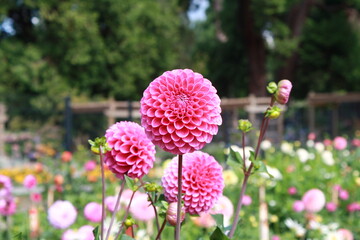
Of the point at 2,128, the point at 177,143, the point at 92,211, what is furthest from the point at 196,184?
the point at 2,128

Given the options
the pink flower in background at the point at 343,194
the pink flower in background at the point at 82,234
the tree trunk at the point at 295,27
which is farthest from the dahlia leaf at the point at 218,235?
the tree trunk at the point at 295,27

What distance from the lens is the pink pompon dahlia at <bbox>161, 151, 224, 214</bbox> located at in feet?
3.28

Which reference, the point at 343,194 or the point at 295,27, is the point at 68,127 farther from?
the point at 295,27

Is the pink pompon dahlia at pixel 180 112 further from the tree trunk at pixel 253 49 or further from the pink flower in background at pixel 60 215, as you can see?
the tree trunk at pixel 253 49

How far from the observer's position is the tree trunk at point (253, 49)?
1482 cm

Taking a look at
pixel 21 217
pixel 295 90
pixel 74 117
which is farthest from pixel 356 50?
pixel 21 217

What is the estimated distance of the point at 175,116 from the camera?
81cm

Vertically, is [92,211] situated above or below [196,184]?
below

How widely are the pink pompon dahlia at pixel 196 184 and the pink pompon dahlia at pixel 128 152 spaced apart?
69 millimetres

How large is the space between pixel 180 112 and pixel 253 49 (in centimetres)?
1480

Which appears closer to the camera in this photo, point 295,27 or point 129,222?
point 129,222

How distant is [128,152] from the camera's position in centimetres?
96

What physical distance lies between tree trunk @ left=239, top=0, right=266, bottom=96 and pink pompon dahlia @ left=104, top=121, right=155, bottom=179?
13978mm

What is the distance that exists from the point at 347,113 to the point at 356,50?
190 inches
